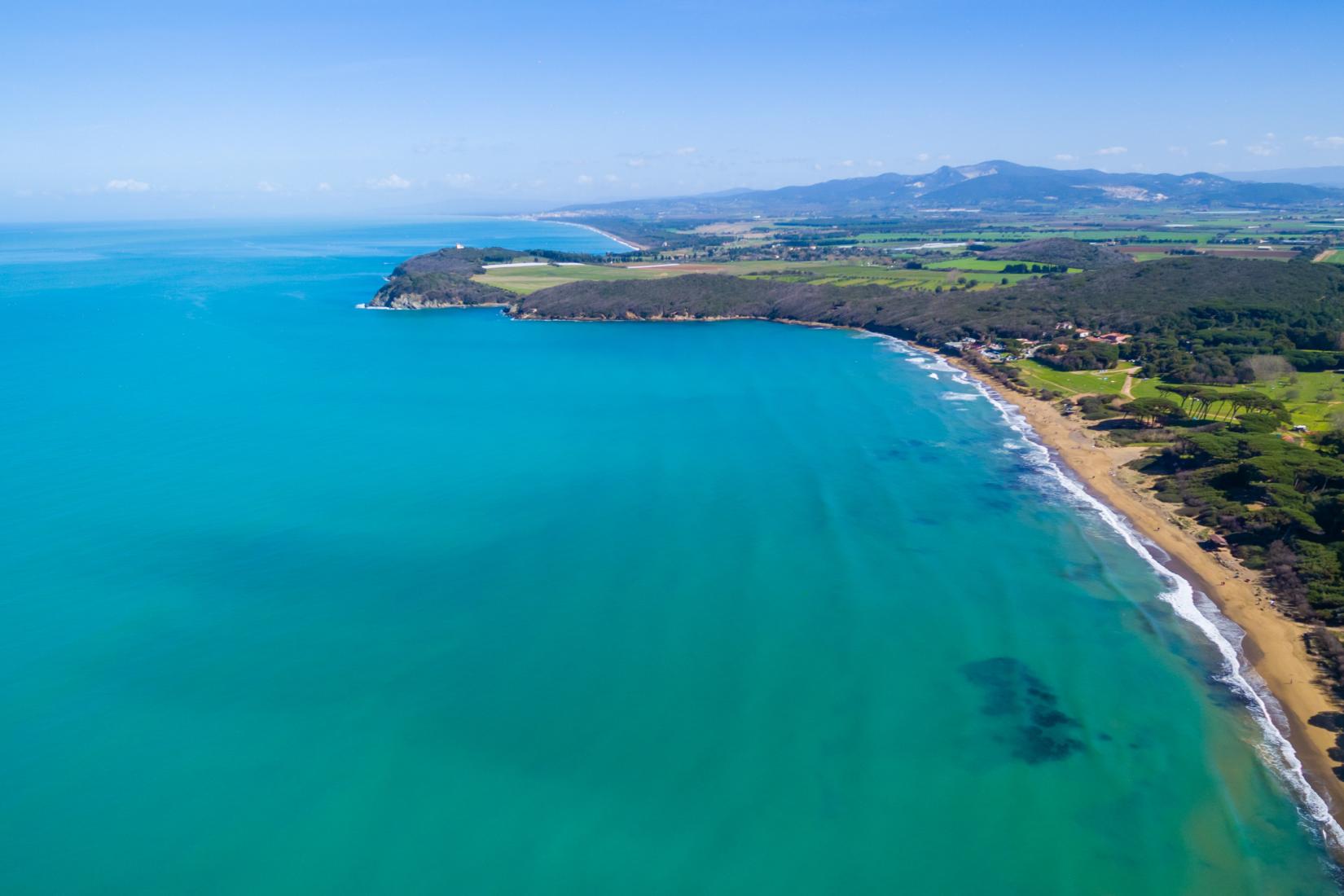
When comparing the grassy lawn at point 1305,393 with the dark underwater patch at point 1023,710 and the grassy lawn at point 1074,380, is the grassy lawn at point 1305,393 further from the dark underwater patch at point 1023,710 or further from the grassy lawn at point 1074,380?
the dark underwater patch at point 1023,710

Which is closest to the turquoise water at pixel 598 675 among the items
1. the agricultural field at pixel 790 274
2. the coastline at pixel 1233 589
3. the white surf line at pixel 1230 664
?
the white surf line at pixel 1230 664

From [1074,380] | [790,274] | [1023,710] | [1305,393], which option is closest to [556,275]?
[790,274]

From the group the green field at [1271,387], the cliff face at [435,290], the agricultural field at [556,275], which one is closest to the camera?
the green field at [1271,387]

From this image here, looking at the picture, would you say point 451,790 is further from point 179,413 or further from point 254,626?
point 179,413

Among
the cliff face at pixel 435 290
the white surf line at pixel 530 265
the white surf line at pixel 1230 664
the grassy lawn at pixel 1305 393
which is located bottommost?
the white surf line at pixel 1230 664

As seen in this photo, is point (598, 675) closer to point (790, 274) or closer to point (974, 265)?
point (790, 274)

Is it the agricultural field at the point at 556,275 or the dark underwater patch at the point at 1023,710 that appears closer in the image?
the dark underwater patch at the point at 1023,710
